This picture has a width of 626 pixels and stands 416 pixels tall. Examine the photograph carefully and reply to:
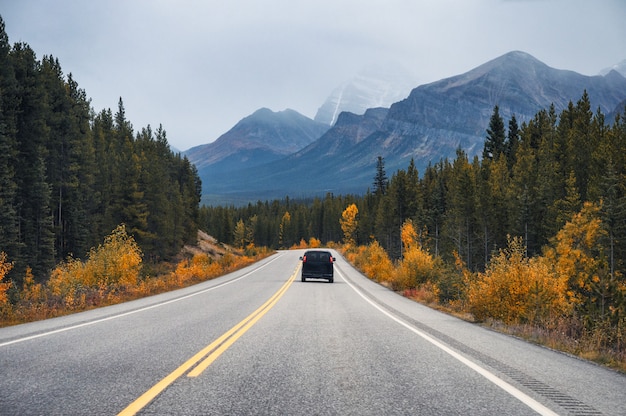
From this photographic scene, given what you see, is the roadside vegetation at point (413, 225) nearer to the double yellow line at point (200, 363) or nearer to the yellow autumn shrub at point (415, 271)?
the yellow autumn shrub at point (415, 271)

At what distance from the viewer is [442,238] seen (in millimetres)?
65375

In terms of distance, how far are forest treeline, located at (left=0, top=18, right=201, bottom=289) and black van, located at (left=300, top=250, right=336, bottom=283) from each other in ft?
66.2

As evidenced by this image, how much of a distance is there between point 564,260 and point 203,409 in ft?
123

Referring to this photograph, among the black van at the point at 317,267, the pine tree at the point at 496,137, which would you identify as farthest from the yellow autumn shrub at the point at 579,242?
the pine tree at the point at 496,137

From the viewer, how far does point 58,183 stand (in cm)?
4506

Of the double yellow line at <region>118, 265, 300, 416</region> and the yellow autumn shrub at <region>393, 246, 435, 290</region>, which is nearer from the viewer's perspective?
the double yellow line at <region>118, 265, 300, 416</region>

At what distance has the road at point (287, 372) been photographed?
162 inches

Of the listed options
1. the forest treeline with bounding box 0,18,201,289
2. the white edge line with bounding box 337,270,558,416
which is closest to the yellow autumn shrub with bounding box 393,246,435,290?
the white edge line with bounding box 337,270,558,416

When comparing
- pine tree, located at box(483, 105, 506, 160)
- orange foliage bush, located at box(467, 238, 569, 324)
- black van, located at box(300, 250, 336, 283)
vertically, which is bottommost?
black van, located at box(300, 250, 336, 283)

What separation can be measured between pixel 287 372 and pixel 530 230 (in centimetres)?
Result: 4965

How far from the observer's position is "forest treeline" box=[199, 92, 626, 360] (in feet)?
40.6

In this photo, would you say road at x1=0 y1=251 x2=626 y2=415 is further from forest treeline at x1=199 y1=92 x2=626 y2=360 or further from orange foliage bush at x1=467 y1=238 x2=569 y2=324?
forest treeline at x1=199 y1=92 x2=626 y2=360

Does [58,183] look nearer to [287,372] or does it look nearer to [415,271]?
[415,271]

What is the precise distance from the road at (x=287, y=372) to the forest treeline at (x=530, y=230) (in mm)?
3390
